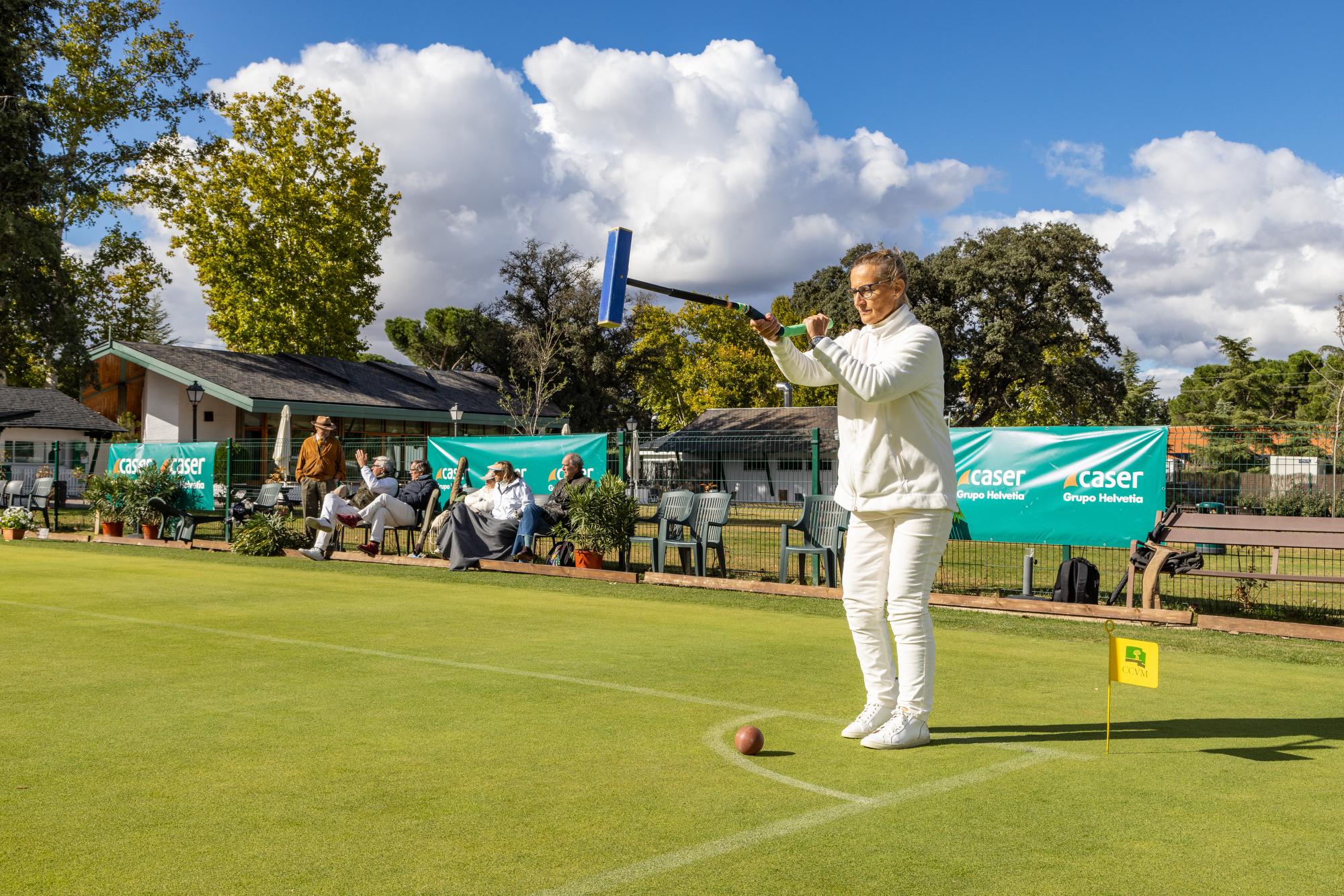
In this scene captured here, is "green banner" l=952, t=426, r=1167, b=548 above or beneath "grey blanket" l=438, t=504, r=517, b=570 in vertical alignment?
above

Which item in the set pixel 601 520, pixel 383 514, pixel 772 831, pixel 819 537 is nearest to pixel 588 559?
pixel 601 520

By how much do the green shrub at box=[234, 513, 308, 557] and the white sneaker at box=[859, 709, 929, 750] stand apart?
13.7m

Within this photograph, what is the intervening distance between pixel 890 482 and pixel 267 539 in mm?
13909

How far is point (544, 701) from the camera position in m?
5.79

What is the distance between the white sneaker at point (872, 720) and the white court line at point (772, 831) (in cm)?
56

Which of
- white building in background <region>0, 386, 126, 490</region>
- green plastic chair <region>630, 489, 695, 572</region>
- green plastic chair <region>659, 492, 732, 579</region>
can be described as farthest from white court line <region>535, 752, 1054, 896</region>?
white building in background <region>0, 386, 126, 490</region>

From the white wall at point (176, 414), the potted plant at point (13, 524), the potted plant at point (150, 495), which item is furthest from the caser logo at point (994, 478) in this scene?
the white wall at point (176, 414)

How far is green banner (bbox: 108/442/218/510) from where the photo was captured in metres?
19.7

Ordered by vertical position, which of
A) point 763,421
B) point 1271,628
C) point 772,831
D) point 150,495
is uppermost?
point 763,421

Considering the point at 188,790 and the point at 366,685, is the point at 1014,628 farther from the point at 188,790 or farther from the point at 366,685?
the point at 188,790

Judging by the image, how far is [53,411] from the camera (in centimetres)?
4000

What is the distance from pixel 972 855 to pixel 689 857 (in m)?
0.89

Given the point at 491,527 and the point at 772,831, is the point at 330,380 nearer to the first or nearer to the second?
the point at 491,527

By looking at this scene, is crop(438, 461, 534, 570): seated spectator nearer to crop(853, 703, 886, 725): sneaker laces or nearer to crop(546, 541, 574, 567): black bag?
crop(546, 541, 574, 567): black bag
